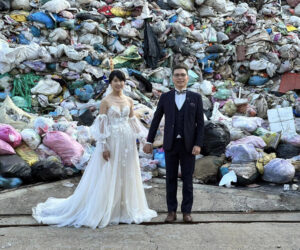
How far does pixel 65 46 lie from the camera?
784 cm

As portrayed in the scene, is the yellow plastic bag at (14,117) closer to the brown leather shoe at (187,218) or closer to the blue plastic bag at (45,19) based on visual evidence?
the blue plastic bag at (45,19)

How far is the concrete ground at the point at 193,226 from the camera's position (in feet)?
10.0

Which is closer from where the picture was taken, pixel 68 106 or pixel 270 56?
pixel 68 106

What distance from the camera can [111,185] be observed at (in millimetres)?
3668

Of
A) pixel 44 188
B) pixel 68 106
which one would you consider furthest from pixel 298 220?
pixel 68 106

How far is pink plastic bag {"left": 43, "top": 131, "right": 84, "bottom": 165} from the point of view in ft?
17.5

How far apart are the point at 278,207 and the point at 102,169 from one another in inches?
80.3

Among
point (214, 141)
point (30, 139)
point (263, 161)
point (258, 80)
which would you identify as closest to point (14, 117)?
point (30, 139)

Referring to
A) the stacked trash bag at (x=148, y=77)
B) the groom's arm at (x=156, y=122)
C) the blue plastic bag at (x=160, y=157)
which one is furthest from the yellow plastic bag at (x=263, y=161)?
the groom's arm at (x=156, y=122)

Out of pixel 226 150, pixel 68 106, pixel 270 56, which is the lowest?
pixel 226 150

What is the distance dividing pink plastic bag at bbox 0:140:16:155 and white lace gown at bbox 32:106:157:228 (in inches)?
62.4

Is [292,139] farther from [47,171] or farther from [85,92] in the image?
[85,92]

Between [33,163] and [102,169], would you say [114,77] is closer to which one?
[102,169]

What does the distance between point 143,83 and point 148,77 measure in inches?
14.3
